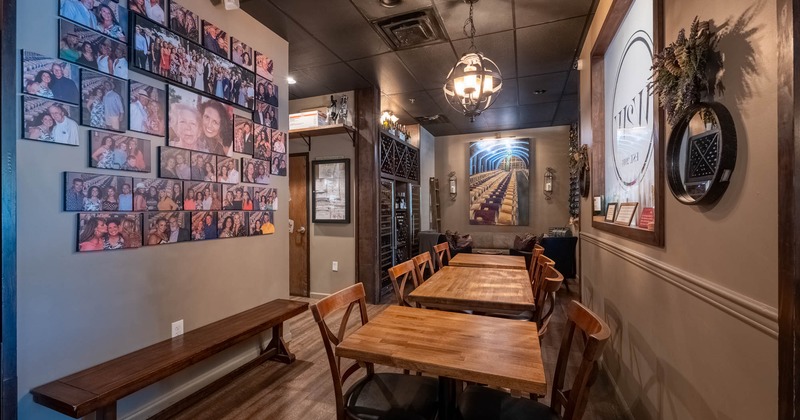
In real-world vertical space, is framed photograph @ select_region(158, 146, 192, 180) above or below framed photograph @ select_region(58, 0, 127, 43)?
below

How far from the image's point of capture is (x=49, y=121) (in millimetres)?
1623

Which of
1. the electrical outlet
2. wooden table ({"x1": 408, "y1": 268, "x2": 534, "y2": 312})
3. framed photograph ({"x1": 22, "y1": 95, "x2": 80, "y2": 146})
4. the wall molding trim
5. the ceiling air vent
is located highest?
the ceiling air vent

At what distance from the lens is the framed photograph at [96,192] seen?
5.60 ft

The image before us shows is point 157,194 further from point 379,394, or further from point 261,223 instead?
point 379,394

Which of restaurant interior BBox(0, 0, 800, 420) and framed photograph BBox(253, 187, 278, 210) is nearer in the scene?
restaurant interior BBox(0, 0, 800, 420)

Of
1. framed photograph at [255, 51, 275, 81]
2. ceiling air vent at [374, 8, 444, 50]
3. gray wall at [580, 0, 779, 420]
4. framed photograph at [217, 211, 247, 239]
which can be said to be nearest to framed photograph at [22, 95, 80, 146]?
framed photograph at [217, 211, 247, 239]

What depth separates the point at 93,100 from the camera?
1.78m

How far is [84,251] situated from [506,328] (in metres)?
2.19

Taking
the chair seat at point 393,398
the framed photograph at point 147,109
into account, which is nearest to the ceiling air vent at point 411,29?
the framed photograph at point 147,109

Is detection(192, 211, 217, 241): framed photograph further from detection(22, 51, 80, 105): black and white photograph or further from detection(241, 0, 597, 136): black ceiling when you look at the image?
detection(241, 0, 597, 136): black ceiling

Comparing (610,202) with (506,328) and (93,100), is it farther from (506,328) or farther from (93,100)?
(93,100)

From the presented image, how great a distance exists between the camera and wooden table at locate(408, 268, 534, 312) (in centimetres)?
205

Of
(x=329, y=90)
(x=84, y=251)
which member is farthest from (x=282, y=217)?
(x=329, y=90)

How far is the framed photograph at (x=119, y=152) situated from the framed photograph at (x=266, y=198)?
2.89ft
